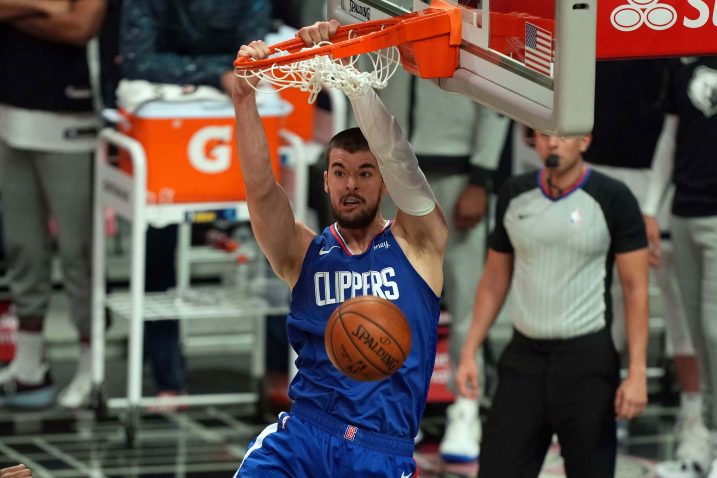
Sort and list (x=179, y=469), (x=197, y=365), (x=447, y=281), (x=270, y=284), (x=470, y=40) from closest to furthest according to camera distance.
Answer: (x=470, y=40) → (x=179, y=469) → (x=447, y=281) → (x=270, y=284) → (x=197, y=365)

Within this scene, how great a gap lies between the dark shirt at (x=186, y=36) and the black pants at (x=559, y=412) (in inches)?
121

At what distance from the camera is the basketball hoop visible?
17.1ft

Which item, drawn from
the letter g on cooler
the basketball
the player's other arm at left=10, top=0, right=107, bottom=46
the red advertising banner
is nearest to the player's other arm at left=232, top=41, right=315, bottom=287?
the basketball

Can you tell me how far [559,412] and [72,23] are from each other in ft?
12.9

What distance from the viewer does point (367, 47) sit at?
526cm

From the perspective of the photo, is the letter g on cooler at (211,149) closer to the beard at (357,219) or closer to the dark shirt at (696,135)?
the dark shirt at (696,135)

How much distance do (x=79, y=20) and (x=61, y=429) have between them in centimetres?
238

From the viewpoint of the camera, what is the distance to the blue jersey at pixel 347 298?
5.92m

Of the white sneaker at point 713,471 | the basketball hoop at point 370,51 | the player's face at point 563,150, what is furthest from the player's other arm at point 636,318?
the basketball hoop at point 370,51

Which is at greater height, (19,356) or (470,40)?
(470,40)

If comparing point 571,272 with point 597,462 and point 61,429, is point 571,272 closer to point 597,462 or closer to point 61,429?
point 597,462

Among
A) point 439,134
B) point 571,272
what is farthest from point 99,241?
point 571,272

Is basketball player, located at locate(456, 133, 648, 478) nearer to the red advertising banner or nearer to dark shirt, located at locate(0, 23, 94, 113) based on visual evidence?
the red advertising banner

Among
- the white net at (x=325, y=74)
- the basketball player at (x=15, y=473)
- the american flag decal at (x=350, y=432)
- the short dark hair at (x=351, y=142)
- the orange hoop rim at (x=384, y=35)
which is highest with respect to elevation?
the orange hoop rim at (x=384, y=35)
